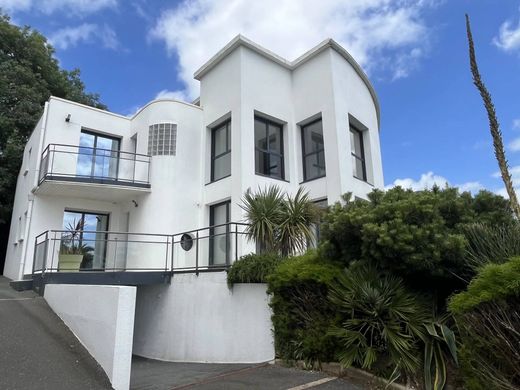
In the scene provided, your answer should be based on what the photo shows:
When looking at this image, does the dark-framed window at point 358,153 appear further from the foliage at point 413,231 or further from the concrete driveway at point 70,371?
the concrete driveway at point 70,371

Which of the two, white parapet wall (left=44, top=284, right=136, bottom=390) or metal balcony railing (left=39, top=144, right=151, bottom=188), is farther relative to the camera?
metal balcony railing (left=39, top=144, right=151, bottom=188)

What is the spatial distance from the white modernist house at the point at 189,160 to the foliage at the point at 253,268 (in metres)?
2.37

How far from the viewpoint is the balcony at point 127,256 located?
962cm

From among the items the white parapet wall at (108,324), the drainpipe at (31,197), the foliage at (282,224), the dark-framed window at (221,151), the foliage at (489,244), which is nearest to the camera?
the foliage at (489,244)

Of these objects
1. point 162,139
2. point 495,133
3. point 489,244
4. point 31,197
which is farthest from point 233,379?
point 31,197

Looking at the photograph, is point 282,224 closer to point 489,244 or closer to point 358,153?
point 489,244

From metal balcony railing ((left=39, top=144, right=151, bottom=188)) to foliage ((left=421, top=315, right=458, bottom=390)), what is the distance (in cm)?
1052

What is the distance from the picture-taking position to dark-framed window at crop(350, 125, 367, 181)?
14.0m

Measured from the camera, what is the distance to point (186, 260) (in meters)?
10.7

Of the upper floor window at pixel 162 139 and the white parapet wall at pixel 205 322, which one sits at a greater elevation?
the upper floor window at pixel 162 139

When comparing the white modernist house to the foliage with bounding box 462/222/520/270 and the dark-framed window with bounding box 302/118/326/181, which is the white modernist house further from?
the foliage with bounding box 462/222/520/270

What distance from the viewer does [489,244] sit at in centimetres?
564

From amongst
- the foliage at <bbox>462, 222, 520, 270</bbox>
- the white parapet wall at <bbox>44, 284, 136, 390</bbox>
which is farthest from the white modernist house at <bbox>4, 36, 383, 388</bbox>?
the foliage at <bbox>462, 222, 520, 270</bbox>

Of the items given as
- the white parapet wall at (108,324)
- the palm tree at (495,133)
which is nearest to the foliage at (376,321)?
the palm tree at (495,133)
